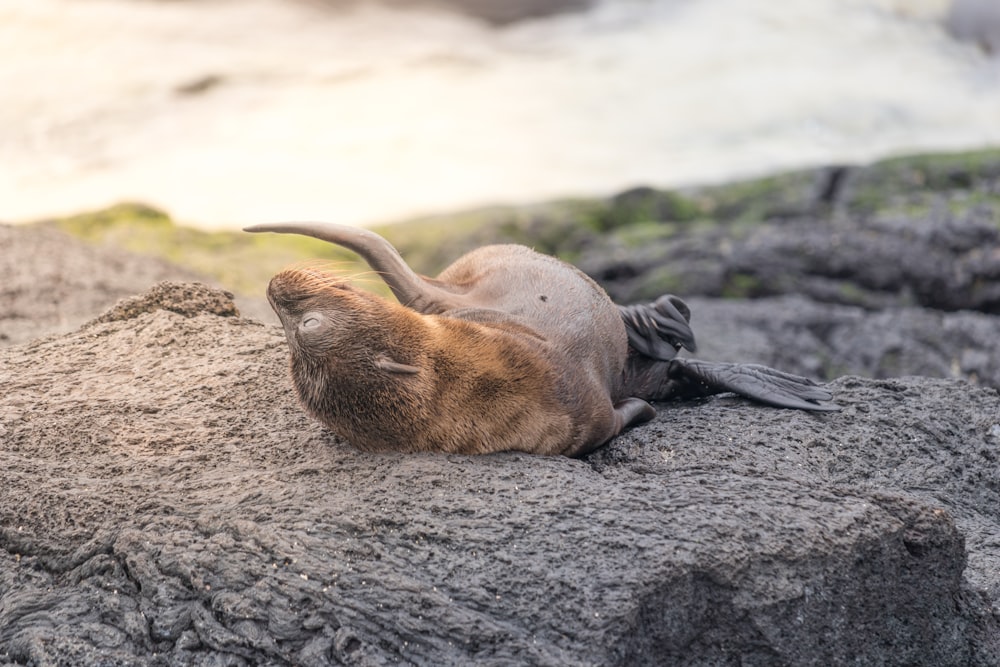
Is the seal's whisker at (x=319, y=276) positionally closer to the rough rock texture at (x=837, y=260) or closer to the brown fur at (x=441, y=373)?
the brown fur at (x=441, y=373)

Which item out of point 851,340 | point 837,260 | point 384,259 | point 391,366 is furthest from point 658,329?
point 837,260

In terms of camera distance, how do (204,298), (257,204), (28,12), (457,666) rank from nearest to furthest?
1. (457,666)
2. (204,298)
3. (257,204)
4. (28,12)

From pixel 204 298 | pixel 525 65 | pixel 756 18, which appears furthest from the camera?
pixel 756 18

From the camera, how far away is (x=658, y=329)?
5.77 m

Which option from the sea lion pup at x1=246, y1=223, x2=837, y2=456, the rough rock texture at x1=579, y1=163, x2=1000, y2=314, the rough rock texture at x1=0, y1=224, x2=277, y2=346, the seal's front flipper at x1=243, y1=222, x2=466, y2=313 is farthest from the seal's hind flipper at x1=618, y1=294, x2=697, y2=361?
the rough rock texture at x1=579, y1=163, x2=1000, y2=314

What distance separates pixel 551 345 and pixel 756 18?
2075 centimetres

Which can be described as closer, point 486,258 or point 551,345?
point 551,345

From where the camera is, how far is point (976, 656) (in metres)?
4.52

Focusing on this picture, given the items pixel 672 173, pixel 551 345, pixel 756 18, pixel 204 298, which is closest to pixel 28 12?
pixel 672 173

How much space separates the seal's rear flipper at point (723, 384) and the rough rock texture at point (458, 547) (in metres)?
0.31

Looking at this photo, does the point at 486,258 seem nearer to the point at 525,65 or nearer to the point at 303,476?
the point at 303,476

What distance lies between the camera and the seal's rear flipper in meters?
5.44

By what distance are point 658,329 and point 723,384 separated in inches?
17.7

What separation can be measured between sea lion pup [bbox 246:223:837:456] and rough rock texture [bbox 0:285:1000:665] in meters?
0.13
